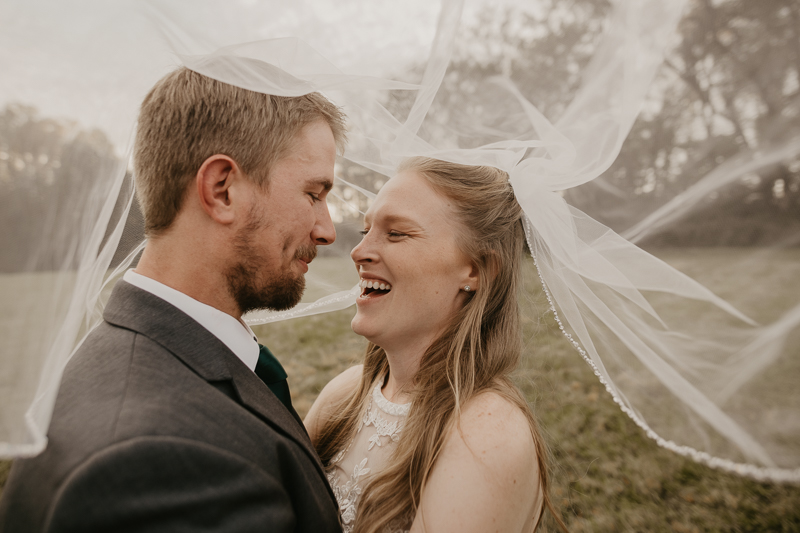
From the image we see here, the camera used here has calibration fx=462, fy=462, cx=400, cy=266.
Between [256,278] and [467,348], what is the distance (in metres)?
1.19

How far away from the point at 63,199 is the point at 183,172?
678 millimetres

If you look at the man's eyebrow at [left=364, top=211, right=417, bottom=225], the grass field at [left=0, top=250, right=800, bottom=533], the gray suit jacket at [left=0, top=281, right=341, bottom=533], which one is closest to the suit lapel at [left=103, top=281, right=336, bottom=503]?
the gray suit jacket at [left=0, top=281, right=341, bottom=533]

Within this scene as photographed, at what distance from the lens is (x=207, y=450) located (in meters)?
1.47

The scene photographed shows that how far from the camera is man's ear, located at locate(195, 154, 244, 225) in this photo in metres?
2.00

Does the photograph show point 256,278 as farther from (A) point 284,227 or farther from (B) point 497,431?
(B) point 497,431

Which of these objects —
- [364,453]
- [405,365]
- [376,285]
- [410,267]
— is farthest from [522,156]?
[364,453]

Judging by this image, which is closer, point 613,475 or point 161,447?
point 161,447

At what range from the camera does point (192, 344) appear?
182 centimetres

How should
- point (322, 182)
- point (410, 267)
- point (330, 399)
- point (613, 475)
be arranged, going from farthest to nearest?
point (613, 475), point (330, 399), point (410, 267), point (322, 182)

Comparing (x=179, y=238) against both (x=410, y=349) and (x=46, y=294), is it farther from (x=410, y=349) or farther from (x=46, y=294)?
(x=410, y=349)

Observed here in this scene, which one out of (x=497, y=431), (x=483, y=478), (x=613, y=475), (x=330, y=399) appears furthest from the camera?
(x=613, y=475)

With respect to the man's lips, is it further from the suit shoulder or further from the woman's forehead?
the suit shoulder

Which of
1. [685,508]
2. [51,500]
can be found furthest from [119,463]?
[685,508]

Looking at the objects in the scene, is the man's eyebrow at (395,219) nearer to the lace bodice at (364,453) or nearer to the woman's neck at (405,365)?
the woman's neck at (405,365)
